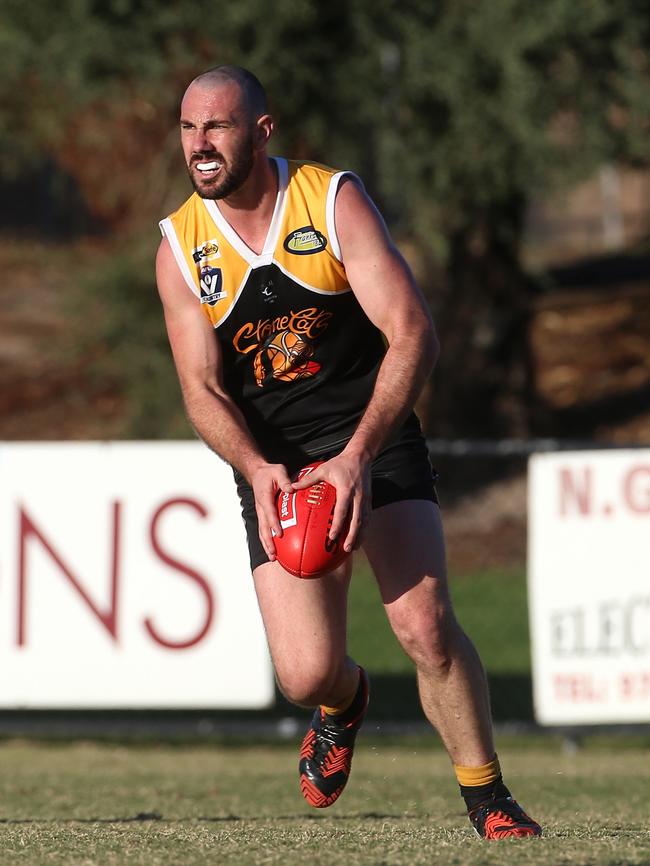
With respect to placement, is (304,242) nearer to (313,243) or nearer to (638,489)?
(313,243)

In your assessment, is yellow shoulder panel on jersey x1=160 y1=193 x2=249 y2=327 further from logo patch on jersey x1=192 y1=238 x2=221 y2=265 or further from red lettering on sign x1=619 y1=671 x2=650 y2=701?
red lettering on sign x1=619 y1=671 x2=650 y2=701

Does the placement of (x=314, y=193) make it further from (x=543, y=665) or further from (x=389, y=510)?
(x=543, y=665)

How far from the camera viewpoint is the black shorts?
542 cm

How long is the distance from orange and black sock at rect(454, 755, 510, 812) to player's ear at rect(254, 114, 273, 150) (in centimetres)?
216

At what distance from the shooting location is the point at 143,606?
957 centimetres

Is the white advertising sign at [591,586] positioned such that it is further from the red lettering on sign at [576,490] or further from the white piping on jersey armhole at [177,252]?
the white piping on jersey armhole at [177,252]

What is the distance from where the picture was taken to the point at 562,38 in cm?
1372

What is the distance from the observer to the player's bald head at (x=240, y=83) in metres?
5.33

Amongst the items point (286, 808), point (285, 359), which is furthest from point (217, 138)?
point (286, 808)

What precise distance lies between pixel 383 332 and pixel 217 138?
0.83m

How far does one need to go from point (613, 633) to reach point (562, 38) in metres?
6.15

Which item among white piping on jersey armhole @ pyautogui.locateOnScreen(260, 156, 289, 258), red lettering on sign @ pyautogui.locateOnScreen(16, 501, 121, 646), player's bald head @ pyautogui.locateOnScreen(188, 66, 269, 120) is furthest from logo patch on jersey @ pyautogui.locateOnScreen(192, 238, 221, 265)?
red lettering on sign @ pyautogui.locateOnScreen(16, 501, 121, 646)

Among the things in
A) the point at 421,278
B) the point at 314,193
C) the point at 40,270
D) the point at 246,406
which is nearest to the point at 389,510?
the point at 246,406

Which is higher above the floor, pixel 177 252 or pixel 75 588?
pixel 177 252
